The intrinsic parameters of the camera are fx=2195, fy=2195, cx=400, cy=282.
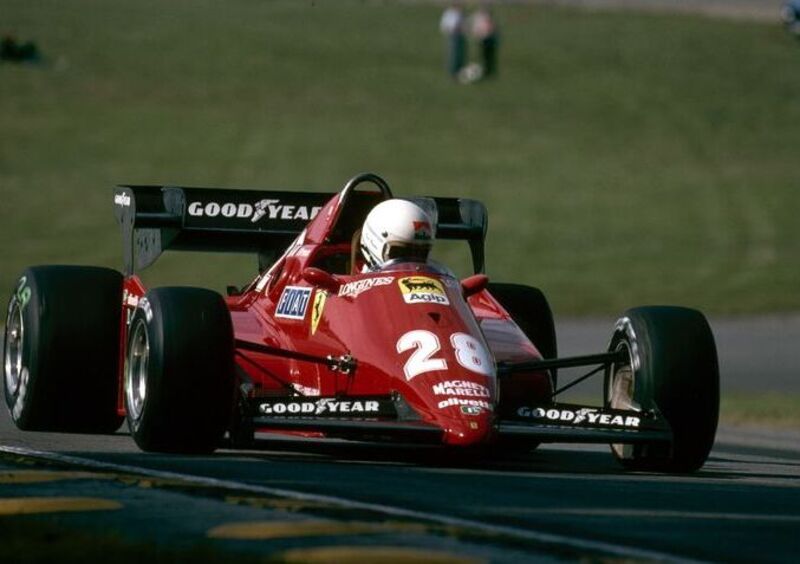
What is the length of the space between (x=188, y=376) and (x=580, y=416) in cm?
188

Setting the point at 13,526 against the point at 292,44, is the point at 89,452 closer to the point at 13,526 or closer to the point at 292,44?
the point at 13,526

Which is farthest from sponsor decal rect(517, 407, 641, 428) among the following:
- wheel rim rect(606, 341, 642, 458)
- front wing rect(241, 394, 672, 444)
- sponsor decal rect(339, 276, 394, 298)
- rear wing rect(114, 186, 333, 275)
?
rear wing rect(114, 186, 333, 275)

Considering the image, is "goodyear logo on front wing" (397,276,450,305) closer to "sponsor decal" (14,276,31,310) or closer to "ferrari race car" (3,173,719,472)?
"ferrari race car" (3,173,719,472)

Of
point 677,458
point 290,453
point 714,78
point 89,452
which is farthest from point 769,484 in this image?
point 714,78

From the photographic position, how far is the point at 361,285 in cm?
1126

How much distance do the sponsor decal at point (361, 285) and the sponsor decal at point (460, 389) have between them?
36.6 inches

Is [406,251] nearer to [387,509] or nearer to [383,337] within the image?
[383,337]

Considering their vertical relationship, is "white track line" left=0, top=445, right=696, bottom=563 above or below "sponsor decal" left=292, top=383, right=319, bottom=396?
below

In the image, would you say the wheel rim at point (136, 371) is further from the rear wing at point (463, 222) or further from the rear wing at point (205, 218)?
the rear wing at point (463, 222)

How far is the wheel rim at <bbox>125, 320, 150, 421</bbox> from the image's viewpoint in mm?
10996

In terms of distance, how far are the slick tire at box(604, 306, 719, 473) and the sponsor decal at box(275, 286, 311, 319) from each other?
5.93 ft

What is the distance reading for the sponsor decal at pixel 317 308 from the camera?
11.5 metres

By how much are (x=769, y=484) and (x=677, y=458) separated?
0.52 m

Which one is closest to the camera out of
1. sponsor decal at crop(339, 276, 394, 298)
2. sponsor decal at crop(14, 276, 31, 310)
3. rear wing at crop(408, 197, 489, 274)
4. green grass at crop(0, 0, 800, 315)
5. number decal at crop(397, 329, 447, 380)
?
number decal at crop(397, 329, 447, 380)
